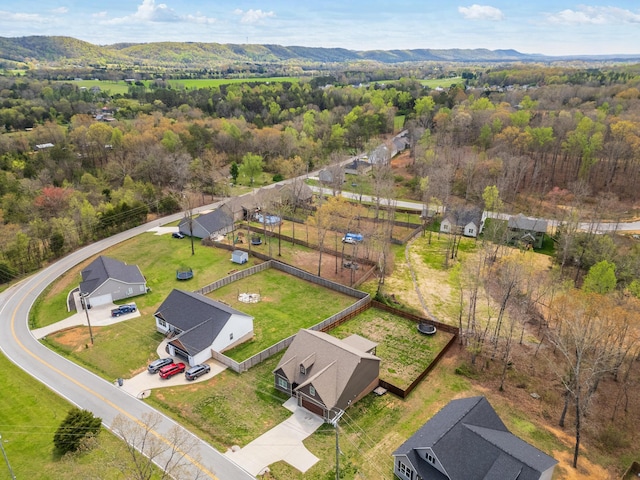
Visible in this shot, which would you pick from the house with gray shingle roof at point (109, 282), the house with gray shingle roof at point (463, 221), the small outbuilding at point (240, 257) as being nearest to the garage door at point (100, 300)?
the house with gray shingle roof at point (109, 282)

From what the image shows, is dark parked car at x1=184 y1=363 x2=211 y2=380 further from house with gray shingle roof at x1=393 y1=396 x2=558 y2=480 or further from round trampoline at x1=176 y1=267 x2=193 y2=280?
round trampoline at x1=176 y1=267 x2=193 y2=280

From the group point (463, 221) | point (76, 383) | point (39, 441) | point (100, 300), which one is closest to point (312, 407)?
point (39, 441)

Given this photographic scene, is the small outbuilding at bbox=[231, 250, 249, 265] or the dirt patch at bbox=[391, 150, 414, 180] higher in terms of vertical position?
the dirt patch at bbox=[391, 150, 414, 180]

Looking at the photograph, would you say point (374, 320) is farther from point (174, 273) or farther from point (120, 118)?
point (120, 118)

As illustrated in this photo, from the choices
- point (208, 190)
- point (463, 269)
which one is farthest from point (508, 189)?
point (208, 190)

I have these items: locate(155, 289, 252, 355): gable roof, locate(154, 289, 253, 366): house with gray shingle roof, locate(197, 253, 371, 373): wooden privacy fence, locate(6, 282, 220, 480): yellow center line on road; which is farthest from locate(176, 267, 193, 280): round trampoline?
locate(6, 282, 220, 480): yellow center line on road

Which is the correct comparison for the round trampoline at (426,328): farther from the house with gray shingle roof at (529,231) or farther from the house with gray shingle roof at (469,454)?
the house with gray shingle roof at (529,231)
